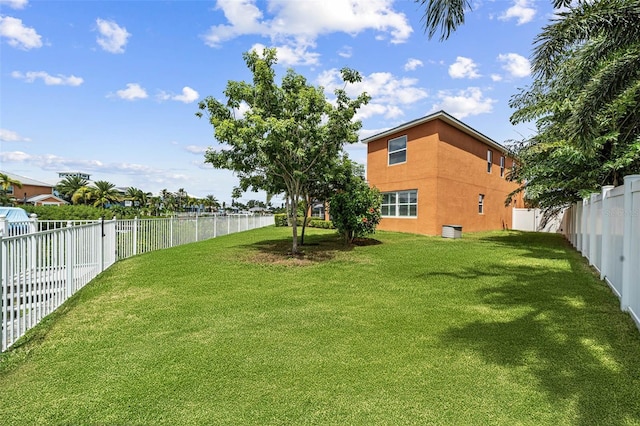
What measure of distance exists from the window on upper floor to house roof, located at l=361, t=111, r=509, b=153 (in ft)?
1.86

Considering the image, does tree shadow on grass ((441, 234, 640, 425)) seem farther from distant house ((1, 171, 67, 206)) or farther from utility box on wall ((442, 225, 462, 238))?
distant house ((1, 171, 67, 206))

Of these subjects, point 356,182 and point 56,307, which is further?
point 356,182

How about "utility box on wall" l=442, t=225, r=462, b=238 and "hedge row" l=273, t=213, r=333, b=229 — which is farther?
"hedge row" l=273, t=213, r=333, b=229

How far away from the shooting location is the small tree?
44.6 ft

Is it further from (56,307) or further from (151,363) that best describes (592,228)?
(56,307)

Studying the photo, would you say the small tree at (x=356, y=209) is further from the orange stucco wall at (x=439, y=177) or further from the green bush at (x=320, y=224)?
the green bush at (x=320, y=224)

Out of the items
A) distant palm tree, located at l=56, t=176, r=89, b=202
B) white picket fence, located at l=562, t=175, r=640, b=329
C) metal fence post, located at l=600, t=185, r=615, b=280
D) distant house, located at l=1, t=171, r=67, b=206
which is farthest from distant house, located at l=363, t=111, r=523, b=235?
distant palm tree, located at l=56, t=176, r=89, b=202

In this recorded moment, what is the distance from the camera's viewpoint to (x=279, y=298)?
6387 millimetres

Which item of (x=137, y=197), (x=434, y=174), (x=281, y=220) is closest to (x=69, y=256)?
(x=434, y=174)

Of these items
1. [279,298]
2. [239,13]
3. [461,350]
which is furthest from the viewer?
[239,13]

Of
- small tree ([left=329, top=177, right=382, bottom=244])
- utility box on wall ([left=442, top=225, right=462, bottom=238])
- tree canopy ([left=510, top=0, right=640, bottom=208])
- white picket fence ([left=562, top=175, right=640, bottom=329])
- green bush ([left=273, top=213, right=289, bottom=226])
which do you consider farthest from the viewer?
green bush ([left=273, top=213, right=289, bottom=226])

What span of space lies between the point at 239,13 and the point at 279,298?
8625 millimetres

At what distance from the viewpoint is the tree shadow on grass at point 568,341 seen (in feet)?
9.63

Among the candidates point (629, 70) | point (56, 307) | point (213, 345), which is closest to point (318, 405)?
point (213, 345)
